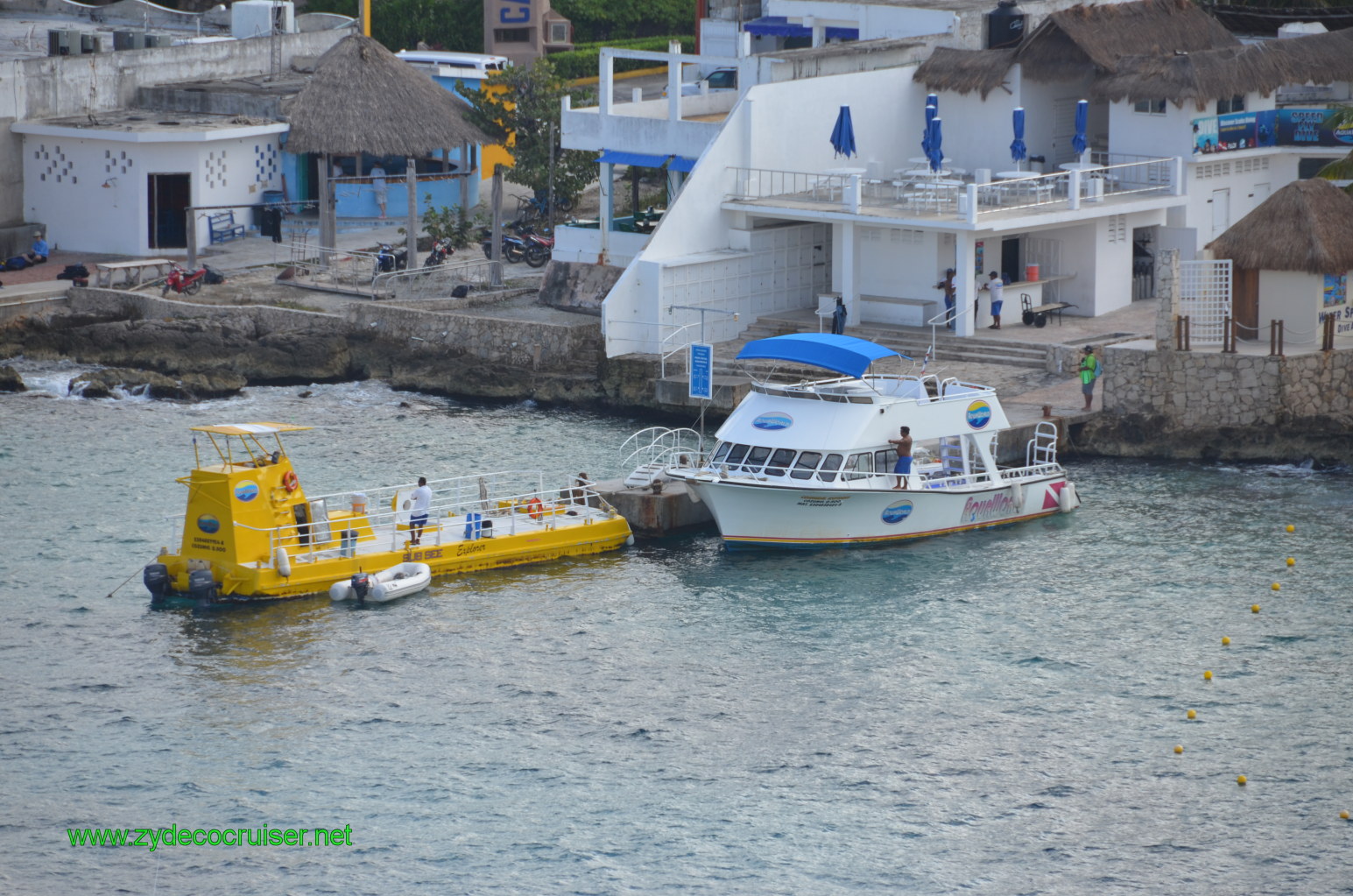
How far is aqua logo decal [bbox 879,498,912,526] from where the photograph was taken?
37750 mm

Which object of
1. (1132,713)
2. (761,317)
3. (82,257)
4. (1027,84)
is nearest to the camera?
(1132,713)

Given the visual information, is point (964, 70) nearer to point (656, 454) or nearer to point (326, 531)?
point (656, 454)

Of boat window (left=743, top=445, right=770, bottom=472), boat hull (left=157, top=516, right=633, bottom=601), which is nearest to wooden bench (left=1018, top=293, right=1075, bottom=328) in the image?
boat window (left=743, top=445, right=770, bottom=472)

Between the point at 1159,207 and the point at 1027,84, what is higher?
the point at 1027,84

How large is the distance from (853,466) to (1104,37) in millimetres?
21134

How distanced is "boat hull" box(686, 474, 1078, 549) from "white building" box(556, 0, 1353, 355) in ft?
34.3

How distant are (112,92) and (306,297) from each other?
13271 mm

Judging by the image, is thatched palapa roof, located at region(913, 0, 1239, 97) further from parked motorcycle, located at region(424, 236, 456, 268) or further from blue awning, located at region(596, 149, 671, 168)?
parked motorcycle, located at region(424, 236, 456, 268)

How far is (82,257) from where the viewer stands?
5828 cm

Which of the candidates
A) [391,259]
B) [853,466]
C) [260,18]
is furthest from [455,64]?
[853,466]

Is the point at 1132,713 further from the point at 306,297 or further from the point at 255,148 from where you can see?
the point at 255,148

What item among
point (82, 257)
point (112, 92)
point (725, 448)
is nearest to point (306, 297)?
point (82, 257)

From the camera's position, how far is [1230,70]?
52375 millimetres

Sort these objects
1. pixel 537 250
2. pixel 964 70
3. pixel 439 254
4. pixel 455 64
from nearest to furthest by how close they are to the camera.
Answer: pixel 964 70 → pixel 439 254 → pixel 537 250 → pixel 455 64
